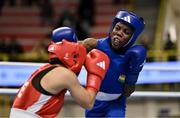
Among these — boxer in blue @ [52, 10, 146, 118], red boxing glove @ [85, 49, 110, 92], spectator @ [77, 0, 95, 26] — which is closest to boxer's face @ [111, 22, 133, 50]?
boxer in blue @ [52, 10, 146, 118]

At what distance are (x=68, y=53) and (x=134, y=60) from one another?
0.70m

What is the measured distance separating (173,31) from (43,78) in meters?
6.86

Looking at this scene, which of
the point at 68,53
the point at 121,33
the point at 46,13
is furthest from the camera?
the point at 46,13

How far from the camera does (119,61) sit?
3217 mm

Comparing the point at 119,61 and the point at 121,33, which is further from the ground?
the point at 121,33

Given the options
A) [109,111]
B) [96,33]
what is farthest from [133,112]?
[96,33]

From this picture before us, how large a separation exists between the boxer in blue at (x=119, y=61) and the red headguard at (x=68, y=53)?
55cm

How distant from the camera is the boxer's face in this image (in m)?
3.04

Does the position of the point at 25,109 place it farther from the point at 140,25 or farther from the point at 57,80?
the point at 140,25

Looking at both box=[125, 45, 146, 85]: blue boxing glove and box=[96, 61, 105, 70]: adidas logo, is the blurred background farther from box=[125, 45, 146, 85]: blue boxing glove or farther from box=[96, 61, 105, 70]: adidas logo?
box=[96, 61, 105, 70]: adidas logo

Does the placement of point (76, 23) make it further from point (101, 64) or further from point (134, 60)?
point (101, 64)

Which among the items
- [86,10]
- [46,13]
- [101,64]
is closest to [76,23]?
[86,10]

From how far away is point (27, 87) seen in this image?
8.14ft

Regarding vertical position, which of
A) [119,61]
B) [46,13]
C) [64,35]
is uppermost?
[64,35]
